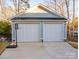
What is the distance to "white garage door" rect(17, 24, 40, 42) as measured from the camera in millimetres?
23834

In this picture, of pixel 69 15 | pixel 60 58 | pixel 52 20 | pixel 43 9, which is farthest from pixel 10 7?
pixel 60 58

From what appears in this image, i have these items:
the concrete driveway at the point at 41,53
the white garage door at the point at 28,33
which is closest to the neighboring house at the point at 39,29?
the white garage door at the point at 28,33

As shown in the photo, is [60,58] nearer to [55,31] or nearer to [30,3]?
[55,31]

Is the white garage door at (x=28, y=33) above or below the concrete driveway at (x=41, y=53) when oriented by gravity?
above

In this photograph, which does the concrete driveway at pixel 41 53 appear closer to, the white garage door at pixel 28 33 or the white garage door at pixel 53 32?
the white garage door at pixel 28 33

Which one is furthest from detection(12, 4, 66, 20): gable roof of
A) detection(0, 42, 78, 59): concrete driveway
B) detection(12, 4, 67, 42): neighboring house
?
detection(0, 42, 78, 59): concrete driveway

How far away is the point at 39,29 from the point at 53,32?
1.49m

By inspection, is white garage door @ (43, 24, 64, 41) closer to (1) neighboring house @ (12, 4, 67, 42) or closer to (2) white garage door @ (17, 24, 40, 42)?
(1) neighboring house @ (12, 4, 67, 42)

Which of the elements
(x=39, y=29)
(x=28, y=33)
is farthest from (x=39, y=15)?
(x=28, y=33)

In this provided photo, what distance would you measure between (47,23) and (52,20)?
2.10 feet

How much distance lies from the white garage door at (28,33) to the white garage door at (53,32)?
3.03 ft

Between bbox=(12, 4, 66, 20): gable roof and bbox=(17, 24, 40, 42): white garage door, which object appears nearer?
bbox=(17, 24, 40, 42): white garage door

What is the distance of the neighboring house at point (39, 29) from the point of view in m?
23.9

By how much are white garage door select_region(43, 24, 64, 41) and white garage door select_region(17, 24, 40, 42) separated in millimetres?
922
